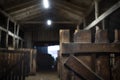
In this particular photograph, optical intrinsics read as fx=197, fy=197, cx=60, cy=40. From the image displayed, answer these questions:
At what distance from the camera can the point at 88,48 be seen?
215cm

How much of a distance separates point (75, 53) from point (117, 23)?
727 centimetres

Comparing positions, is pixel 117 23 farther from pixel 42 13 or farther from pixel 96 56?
pixel 96 56

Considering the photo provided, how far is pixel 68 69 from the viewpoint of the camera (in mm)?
2119

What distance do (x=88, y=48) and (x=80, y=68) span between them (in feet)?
0.78

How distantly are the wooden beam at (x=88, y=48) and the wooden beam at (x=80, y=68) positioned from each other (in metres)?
0.10

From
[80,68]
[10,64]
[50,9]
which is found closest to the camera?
[80,68]

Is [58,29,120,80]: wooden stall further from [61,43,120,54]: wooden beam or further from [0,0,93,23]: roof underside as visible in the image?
[0,0,93,23]: roof underside

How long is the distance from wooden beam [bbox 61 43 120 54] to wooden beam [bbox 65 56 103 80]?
96 mm

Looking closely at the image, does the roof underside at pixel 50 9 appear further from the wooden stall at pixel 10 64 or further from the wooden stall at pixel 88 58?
the wooden stall at pixel 88 58

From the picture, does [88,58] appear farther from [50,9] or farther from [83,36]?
[50,9]

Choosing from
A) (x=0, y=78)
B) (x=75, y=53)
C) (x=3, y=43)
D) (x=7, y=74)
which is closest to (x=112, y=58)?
(x=75, y=53)

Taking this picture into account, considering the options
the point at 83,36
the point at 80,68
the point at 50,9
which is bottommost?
Answer: the point at 80,68

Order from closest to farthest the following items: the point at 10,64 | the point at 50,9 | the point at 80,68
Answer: the point at 80,68, the point at 10,64, the point at 50,9

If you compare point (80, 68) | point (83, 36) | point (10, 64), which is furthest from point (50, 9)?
point (80, 68)
